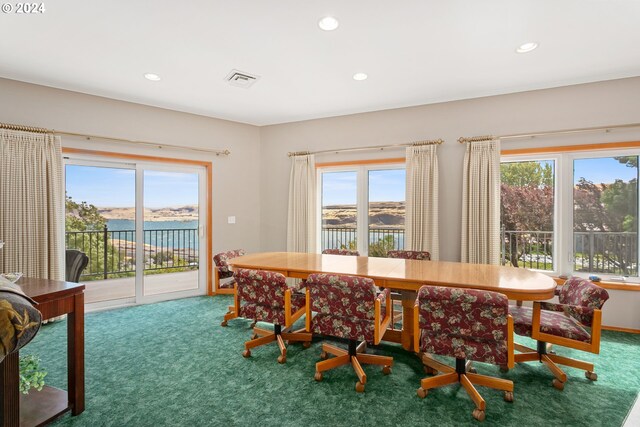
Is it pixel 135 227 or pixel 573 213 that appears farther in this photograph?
pixel 135 227

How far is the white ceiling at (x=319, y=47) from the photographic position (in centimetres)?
229

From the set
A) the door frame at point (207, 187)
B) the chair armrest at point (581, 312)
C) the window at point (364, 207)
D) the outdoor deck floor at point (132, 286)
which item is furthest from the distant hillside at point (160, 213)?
the chair armrest at point (581, 312)

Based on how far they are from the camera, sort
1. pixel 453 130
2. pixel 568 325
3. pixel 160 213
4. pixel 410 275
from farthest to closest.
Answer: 1. pixel 160 213
2. pixel 453 130
3. pixel 410 275
4. pixel 568 325

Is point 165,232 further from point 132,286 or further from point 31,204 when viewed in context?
point 31,204

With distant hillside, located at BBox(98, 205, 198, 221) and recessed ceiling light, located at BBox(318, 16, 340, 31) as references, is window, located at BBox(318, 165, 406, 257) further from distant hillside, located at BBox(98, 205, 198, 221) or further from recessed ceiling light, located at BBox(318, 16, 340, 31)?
recessed ceiling light, located at BBox(318, 16, 340, 31)

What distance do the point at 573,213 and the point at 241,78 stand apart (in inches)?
166

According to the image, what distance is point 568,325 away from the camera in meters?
2.33

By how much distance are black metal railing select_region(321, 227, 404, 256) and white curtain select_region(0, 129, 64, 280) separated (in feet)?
11.7

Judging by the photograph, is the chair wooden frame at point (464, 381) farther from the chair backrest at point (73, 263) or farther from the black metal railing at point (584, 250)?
the chair backrest at point (73, 263)

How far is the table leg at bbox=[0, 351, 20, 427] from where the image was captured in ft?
5.20

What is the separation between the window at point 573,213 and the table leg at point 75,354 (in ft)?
14.7

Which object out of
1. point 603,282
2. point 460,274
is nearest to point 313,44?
point 460,274

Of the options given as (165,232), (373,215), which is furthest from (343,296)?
(165,232)

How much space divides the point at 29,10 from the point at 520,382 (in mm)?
4622
